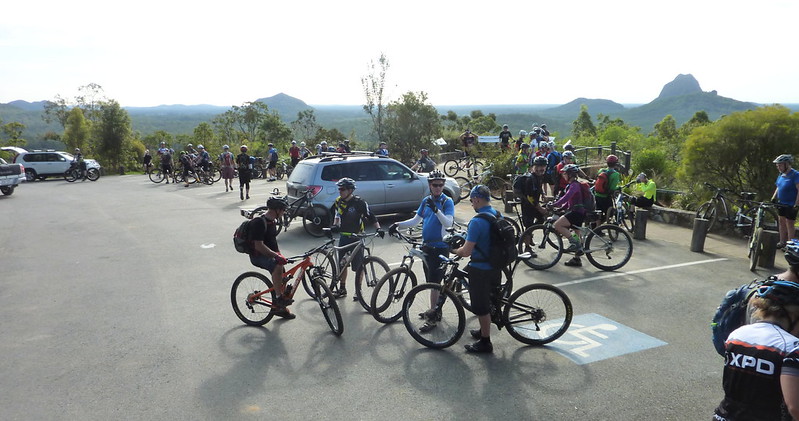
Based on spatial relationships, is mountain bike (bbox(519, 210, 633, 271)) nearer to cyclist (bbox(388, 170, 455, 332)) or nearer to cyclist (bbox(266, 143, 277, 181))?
cyclist (bbox(388, 170, 455, 332))

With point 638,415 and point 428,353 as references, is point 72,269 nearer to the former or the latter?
point 428,353

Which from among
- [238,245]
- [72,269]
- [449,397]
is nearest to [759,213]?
[449,397]

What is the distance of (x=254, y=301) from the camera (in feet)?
22.1

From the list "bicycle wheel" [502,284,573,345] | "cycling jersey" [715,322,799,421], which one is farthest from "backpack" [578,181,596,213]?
"cycling jersey" [715,322,799,421]

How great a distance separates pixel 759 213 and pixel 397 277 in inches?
294

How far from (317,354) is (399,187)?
26.7 feet

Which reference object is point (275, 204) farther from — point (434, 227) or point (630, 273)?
point (630, 273)

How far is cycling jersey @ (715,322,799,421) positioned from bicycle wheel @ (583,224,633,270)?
6528 millimetres

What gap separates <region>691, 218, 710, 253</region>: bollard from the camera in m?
10.6

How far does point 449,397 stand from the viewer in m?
4.96

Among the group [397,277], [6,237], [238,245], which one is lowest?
[6,237]

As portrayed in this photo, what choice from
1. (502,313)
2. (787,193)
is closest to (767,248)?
(787,193)

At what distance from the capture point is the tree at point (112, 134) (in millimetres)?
35375

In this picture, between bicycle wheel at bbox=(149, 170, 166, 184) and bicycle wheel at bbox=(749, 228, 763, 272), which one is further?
bicycle wheel at bbox=(149, 170, 166, 184)
